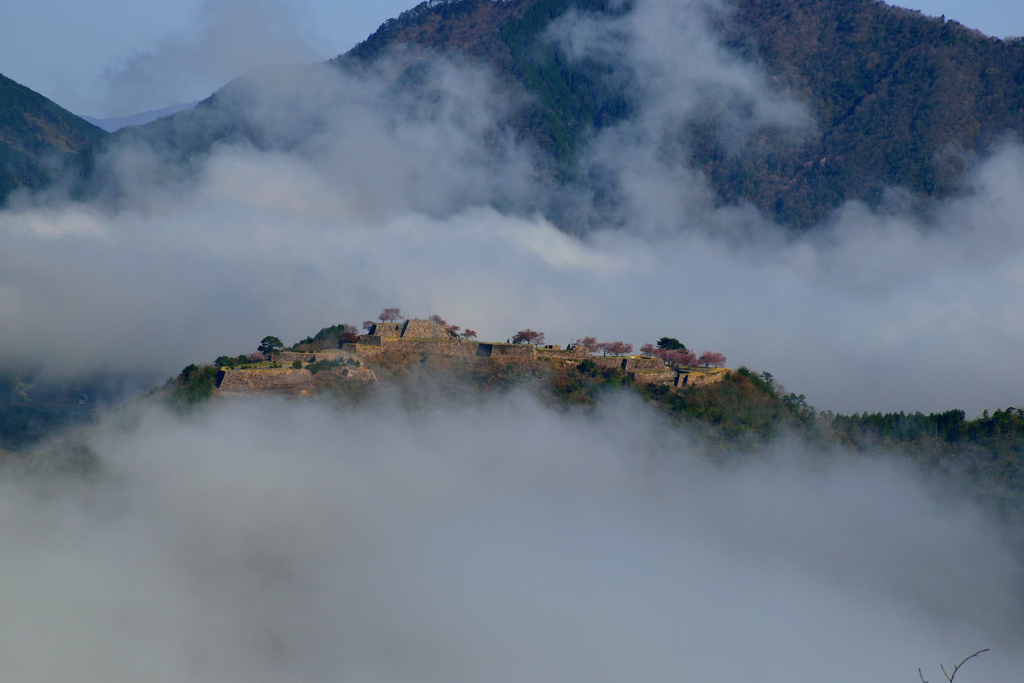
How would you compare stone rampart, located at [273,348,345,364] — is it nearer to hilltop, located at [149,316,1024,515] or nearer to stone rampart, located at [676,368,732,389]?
hilltop, located at [149,316,1024,515]

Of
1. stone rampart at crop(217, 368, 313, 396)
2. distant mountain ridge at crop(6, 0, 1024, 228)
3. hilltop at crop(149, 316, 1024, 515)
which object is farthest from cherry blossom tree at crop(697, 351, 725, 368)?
distant mountain ridge at crop(6, 0, 1024, 228)

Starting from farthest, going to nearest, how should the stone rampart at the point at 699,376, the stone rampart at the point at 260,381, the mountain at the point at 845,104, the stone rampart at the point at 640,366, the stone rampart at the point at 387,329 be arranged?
the mountain at the point at 845,104, the stone rampart at the point at 387,329, the stone rampart at the point at 640,366, the stone rampart at the point at 699,376, the stone rampart at the point at 260,381

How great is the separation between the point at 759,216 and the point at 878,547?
Result: 5191 inches

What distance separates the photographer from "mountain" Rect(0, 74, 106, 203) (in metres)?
179

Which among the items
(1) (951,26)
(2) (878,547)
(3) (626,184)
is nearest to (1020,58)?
(1) (951,26)

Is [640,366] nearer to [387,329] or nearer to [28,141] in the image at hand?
[387,329]

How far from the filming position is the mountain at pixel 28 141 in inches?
7062

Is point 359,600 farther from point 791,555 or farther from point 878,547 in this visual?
point 878,547

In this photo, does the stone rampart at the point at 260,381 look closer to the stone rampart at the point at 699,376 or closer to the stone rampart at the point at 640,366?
the stone rampart at the point at 640,366

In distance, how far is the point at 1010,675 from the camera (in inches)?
2205

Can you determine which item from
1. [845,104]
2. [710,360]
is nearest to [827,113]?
[845,104]

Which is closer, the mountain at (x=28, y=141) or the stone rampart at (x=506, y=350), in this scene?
the stone rampart at (x=506, y=350)


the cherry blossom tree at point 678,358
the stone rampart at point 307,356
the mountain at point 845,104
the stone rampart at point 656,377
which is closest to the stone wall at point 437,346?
the stone rampart at point 307,356

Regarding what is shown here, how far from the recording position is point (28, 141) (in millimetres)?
189000
